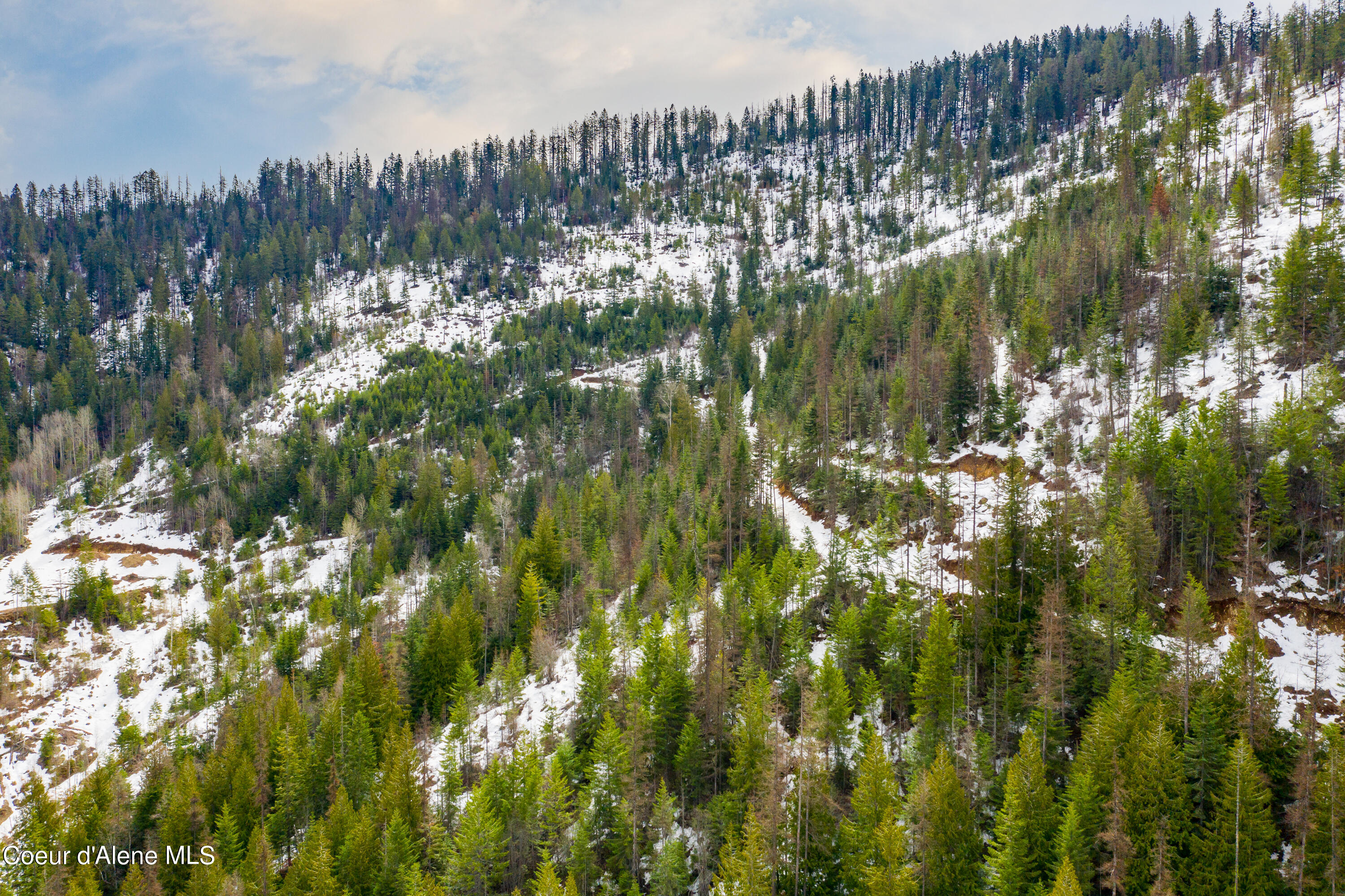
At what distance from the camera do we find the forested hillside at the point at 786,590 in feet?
128

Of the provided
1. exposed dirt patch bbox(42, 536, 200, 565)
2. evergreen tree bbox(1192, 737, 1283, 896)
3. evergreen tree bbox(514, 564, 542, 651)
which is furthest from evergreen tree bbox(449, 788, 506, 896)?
exposed dirt patch bbox(42, 536, 200, 565)

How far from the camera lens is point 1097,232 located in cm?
9625

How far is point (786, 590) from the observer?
A: 5822 cm

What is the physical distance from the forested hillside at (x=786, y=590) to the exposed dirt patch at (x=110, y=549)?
0.69 meters

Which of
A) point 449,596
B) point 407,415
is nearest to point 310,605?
point 449,596

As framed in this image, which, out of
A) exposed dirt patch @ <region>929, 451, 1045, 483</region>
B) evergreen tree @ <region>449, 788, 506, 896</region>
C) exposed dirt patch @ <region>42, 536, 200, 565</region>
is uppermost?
exposed dirt patch @ <region>929, 451, 1045, 483</region>

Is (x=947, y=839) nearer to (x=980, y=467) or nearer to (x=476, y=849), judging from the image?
(x=476, y=849)

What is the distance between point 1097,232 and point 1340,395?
5144 centimetres

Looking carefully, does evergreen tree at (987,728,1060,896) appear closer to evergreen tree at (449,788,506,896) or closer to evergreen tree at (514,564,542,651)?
evergreen tree at (449,788,506,896)

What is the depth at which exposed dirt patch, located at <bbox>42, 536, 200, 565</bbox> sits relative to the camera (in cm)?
10862

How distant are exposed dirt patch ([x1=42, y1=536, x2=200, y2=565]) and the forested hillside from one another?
2.27ft

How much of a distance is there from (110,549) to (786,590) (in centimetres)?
11505

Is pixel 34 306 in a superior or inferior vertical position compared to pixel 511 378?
superior

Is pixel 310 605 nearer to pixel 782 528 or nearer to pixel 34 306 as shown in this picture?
pixel 782 528
